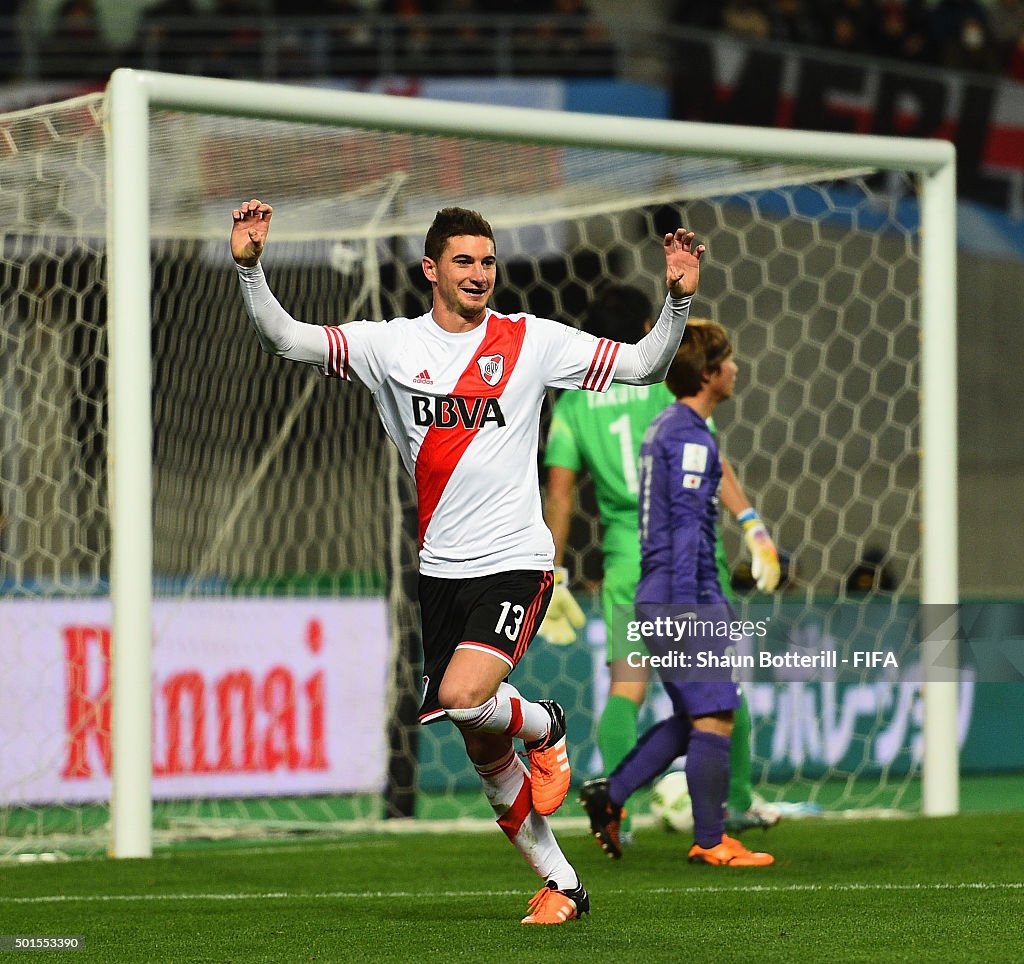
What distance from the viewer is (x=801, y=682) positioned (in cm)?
897

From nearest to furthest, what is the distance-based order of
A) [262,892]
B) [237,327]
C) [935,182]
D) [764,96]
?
[262,892], [935,182], [237,327], [764,96]

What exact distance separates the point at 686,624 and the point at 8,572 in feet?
13.5

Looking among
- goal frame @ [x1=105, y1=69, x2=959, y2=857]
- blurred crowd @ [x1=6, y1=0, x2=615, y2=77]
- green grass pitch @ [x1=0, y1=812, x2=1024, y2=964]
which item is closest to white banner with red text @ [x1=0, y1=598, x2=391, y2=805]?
green grass pitch @ [x1=0, y1=812, x2=1024, y2=964]

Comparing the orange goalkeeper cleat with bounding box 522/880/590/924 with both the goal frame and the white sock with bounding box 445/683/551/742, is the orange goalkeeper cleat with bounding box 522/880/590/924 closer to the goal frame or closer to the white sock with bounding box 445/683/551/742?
the white sock with bounding box 445/683/551/742

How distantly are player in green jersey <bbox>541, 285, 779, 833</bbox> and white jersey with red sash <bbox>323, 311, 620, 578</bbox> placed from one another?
6.07ft

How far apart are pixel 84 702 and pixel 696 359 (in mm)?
3716

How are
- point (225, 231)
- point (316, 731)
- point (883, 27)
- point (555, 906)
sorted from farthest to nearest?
point (883, 27) → point (316, 731) → point (225, 231) → point (555, 906)

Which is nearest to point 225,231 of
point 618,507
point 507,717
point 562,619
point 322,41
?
point 618,507

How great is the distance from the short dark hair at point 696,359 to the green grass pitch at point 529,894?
1.52 meters

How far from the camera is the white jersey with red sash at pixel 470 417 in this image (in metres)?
4.24

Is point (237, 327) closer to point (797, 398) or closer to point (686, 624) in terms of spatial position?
point (686, 624)

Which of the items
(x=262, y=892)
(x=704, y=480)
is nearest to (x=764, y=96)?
(x=704, y=480)

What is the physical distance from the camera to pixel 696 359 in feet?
18.3

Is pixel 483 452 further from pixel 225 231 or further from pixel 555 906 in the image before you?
pixel 225 231
